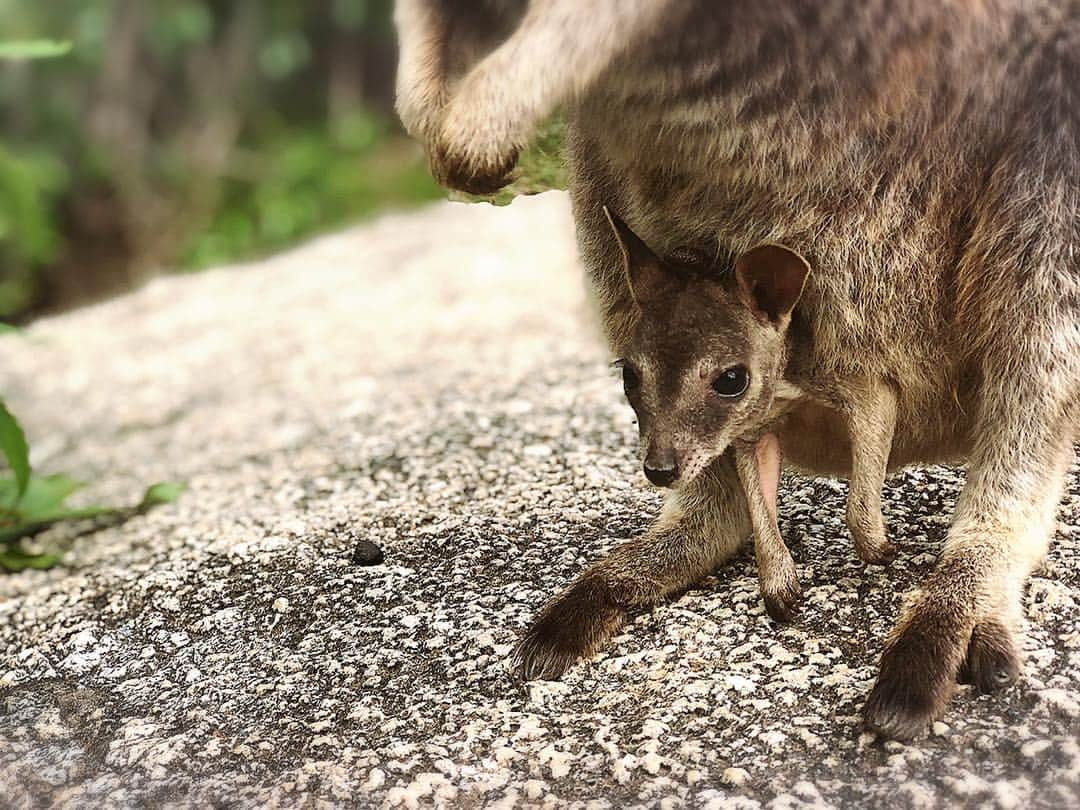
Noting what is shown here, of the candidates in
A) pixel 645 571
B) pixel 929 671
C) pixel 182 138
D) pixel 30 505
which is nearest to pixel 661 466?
pixel 645 571

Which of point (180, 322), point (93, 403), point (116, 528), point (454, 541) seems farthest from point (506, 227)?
point (454, 541)

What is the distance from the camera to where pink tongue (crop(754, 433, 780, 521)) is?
2.25 metres

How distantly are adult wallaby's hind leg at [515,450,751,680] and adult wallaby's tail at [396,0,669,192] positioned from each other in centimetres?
77

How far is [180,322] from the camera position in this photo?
645 cm

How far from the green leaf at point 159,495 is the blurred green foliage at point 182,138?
16.1 ft

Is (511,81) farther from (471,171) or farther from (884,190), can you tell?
(884,190)

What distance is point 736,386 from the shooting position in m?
2.08

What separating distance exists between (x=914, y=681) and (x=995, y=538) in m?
0.38

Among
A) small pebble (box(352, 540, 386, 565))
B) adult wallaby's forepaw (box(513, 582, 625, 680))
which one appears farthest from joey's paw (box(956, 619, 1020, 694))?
small pebble (box(352, 540, 386, 565))

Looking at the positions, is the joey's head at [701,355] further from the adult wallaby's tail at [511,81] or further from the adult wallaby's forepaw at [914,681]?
the adult wallaby's forepaw at [914,681]

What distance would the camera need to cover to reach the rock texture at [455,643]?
6.29 ft

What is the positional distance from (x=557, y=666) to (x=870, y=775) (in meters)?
0.60

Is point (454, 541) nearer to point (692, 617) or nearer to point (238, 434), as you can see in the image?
point (692, 617)

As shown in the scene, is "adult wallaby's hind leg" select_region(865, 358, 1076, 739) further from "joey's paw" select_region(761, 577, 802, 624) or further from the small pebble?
the small pebble
